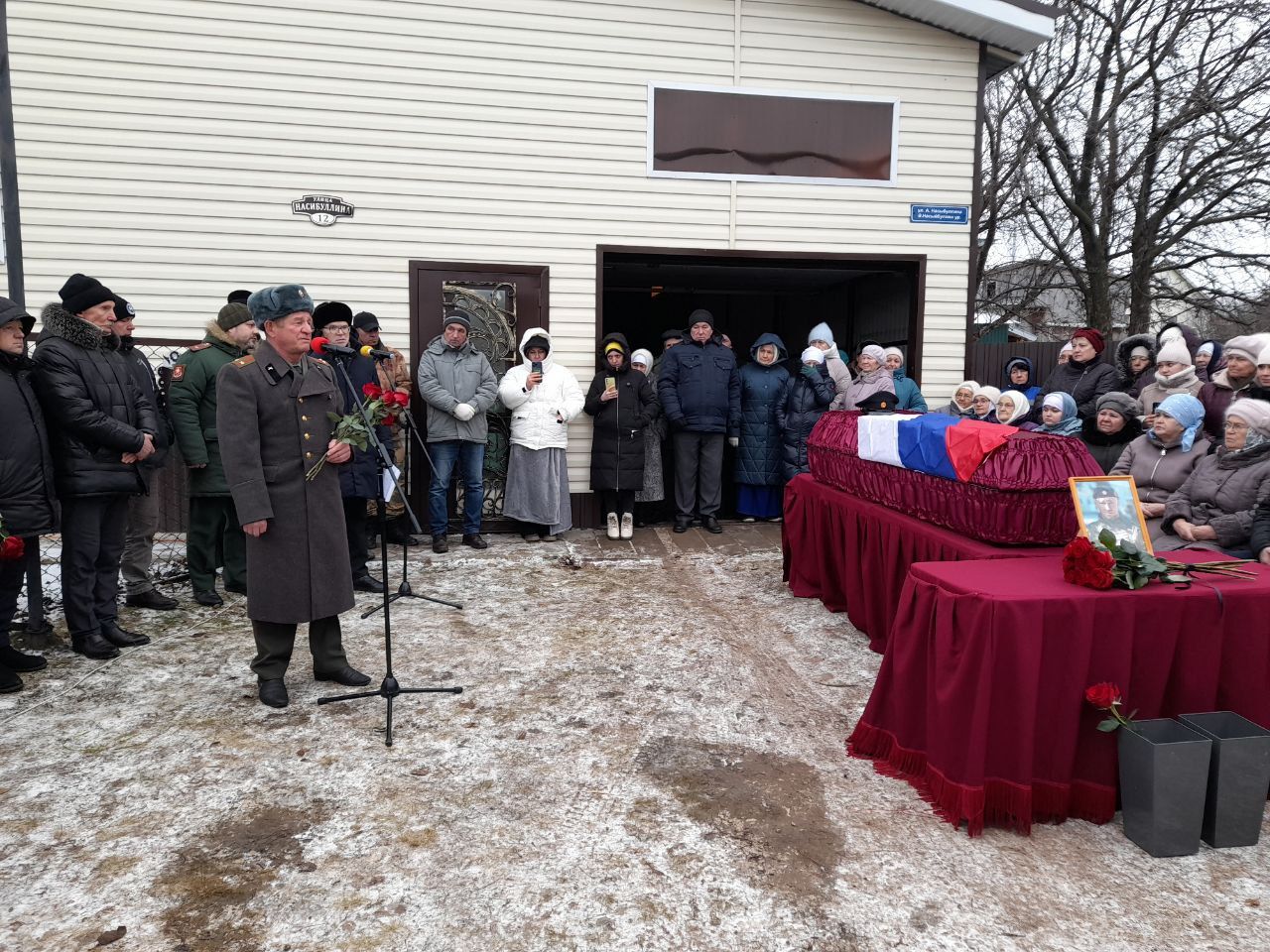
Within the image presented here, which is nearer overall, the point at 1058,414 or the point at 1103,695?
the point at 1103,695

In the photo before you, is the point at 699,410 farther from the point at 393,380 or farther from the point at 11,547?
the point at 11,547

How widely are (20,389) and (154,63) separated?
3876 millimetres

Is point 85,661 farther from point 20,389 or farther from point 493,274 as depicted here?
point 493,274

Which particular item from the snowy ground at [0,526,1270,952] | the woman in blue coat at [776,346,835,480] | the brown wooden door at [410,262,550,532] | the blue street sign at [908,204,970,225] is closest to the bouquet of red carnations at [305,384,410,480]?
the snowy ground at [0,526,1270,952]

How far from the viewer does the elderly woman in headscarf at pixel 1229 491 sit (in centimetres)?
381

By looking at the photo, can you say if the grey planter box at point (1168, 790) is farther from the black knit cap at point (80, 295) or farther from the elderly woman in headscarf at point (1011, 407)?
the black knit cap at point (80, 295)

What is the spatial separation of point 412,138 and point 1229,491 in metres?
6.19

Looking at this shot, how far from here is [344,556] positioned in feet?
12.4

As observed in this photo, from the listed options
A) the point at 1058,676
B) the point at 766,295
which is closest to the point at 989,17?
the point at 1058,676

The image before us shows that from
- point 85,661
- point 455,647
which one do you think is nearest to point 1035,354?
point 455,647

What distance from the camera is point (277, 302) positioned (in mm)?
3467

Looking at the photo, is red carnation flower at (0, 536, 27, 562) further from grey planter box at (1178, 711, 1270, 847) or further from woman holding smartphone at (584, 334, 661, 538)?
grey planter box at (1178, 711, 1270, 847)

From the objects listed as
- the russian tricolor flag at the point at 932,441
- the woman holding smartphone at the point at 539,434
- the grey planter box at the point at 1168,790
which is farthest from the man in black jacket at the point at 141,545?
the grey planter box at the point at 1168,790

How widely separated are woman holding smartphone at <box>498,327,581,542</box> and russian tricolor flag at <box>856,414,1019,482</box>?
287cm
